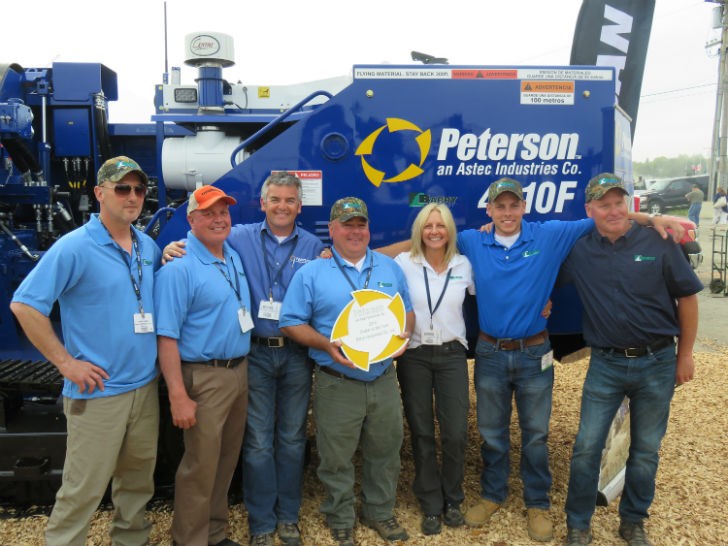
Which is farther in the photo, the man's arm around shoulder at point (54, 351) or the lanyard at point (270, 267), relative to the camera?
the lanyard at point (270, 267)

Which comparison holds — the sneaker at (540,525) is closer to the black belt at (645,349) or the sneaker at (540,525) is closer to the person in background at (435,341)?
the person in background at (435,341)

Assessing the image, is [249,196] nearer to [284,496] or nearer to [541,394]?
[284,496]

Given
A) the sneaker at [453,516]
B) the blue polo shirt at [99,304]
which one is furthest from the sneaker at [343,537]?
the blue polo shirt at [99,304]

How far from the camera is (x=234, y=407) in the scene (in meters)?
2.95

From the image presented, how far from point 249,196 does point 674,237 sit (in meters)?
2.15

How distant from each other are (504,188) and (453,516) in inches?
71.0

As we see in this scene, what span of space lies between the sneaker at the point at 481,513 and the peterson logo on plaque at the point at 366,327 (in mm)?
1138

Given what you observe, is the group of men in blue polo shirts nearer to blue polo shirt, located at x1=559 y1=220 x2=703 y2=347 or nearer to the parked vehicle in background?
blue polo shirt, located at x1=559 y1=220 x2=703 y2=347

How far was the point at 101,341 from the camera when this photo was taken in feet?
8.32

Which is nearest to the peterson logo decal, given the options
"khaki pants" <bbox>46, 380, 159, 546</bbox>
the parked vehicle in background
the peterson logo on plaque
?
the peterson logo on plaque

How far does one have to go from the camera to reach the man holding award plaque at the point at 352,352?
291 centimetres

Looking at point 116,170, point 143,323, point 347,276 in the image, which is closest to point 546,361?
point 347,276

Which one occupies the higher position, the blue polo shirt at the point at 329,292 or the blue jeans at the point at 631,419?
the blue polo shirt at the point at 329,292

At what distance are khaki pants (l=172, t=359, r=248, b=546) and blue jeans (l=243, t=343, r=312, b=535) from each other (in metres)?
0.10
